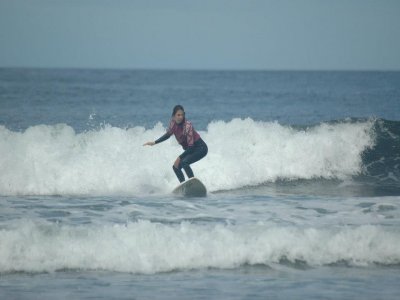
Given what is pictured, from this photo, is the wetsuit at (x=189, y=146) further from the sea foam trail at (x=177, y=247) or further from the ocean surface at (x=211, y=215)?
the sea foam trail at (x=177, y=247)

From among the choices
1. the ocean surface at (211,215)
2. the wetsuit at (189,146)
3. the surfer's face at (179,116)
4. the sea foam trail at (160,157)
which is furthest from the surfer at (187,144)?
the sea foam trail at (160,157)

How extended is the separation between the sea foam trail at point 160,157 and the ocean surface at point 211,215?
0.04 m

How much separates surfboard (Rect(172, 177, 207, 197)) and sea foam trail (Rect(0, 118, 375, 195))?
1.33 m

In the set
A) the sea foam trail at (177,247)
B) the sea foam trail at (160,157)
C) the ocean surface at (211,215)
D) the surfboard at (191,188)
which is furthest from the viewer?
the sea foam trail at (160,157)

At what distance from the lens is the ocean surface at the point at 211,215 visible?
28.6 ft

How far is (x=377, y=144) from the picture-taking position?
1903cm

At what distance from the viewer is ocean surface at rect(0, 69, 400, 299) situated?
870 centimetres

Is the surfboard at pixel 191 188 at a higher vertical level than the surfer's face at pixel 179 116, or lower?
lower

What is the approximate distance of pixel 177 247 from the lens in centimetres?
955

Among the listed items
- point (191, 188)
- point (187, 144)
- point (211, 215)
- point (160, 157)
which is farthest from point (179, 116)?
point (160, 157)

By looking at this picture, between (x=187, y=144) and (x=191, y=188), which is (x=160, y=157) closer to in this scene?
(x=191, y=188)

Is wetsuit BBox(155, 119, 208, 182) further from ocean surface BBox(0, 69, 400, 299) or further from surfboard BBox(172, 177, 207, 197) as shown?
ocean surface BBox(0, 69, 400, 299)

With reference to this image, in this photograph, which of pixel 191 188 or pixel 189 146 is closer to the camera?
pixel 189 146

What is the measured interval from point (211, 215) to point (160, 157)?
534 cm
